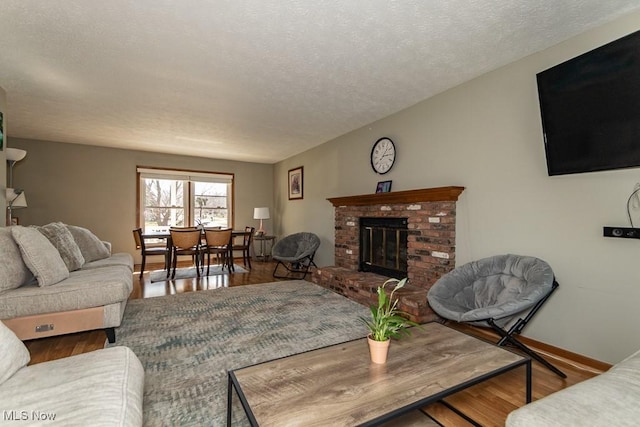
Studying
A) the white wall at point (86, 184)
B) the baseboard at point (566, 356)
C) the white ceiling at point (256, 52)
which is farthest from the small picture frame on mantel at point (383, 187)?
the white wall at point (86, 184)

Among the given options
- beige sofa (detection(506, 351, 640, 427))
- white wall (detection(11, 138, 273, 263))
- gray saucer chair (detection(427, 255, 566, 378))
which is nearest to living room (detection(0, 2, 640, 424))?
gray saucer chair (detection(427, 255, 566, 378))

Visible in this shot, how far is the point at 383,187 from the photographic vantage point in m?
4.04

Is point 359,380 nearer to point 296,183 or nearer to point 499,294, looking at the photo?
point 499,294

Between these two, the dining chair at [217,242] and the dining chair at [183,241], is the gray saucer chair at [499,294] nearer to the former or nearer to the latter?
the dining chair at [217,242]

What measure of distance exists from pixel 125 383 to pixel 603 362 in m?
2.93

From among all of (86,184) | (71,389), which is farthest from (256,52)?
(86,184)

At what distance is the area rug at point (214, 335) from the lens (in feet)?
5.46

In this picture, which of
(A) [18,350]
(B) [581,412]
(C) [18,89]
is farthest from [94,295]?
(B) [581,412]

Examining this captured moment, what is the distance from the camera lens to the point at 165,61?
8.48 ft

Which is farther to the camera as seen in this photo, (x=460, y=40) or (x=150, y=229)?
(x=150, y=229)

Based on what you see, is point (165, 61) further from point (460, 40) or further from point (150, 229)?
point (150, 229)

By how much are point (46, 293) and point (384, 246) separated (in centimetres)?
343

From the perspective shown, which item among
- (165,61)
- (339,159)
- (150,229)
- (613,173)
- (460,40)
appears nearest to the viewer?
(613,173)

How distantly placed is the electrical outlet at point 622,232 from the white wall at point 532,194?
0.05 metres
